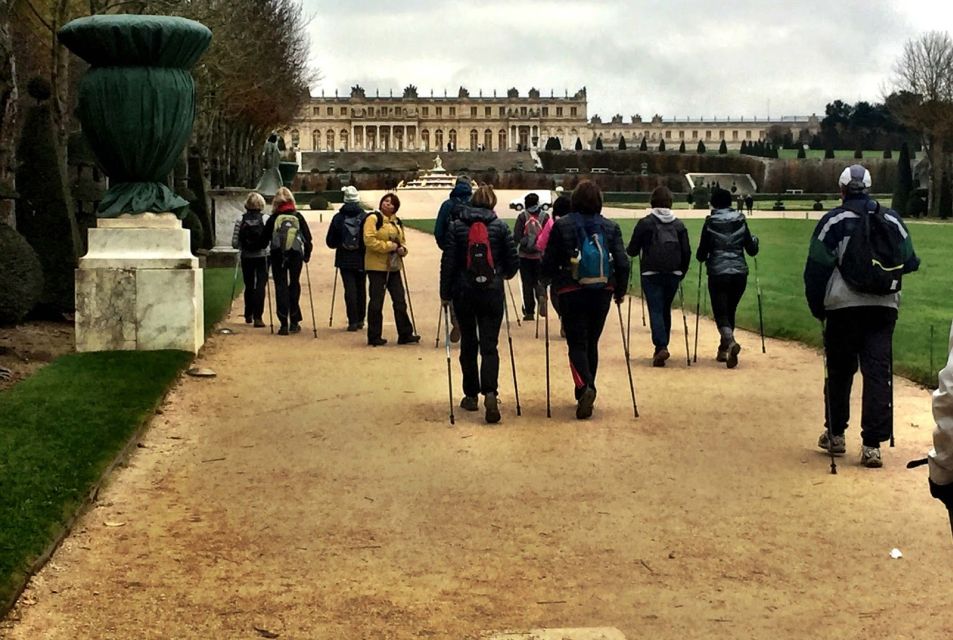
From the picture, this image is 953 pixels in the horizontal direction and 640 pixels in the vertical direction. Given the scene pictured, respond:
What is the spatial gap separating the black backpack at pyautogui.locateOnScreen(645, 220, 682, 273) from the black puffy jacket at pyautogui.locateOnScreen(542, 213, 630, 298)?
258cm

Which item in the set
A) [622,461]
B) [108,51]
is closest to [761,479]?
[622,461]

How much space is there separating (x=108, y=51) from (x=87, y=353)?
283cm

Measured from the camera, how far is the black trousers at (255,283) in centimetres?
1636

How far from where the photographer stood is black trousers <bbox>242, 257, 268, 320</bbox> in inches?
644

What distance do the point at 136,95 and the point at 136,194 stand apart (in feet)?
3.07

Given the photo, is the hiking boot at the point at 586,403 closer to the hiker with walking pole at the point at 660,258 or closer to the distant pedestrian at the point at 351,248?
the hiker with walking pole at the point at 660,258

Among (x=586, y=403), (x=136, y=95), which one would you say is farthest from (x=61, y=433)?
(x=136, y=95)

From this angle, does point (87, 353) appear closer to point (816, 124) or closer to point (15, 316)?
point (15, 316)

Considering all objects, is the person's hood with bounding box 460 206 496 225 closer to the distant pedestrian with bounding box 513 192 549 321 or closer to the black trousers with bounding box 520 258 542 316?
the distant pedestrian with bounding box 513 192 549 321

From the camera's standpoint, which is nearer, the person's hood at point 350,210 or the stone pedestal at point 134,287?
the stone pedestal at point 134,287

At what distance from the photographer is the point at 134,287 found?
12.6m

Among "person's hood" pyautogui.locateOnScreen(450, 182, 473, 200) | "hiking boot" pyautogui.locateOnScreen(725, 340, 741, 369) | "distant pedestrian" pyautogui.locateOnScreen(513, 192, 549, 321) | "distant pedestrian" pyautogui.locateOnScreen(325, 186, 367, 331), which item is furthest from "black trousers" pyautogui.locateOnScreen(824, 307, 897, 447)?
"distant pedestrian" pyautogui.locateOnScreen(513, 192, 549, 321)

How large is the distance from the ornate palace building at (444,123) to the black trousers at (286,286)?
138146mm

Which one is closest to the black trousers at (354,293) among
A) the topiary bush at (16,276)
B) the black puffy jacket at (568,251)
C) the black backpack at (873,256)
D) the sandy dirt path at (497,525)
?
the topiary bush at (16,276)
